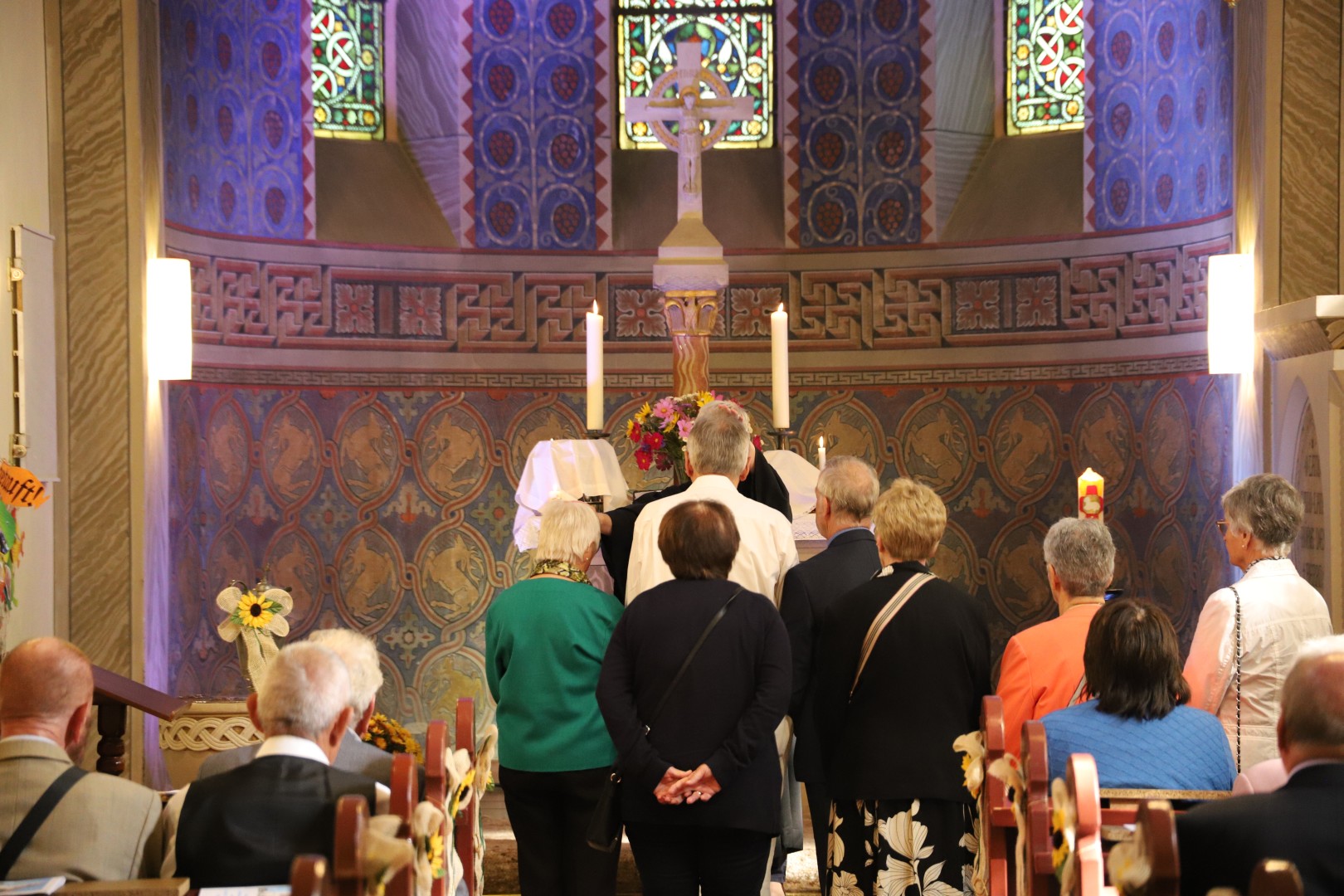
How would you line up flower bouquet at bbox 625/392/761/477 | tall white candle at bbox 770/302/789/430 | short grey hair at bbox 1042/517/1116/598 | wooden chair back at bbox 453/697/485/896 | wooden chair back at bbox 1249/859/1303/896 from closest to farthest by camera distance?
wooden chair back at bbox 1249/859/1303/896, wooden chair back at bbox 453/697/485/896, short grey hair at bbox 1042/517/1116/598, flower bouquet at bbox 625/392/761/477, tall white candle at bbox 770/302/789/430

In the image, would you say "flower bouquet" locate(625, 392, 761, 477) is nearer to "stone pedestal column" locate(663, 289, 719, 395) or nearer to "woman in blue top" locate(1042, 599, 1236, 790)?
"stone pedestal column" locate(663, 289, 719, 395)

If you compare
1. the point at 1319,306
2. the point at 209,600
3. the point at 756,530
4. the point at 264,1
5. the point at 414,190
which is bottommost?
the point at 209,600

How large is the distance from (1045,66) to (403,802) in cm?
677

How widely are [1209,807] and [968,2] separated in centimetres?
686

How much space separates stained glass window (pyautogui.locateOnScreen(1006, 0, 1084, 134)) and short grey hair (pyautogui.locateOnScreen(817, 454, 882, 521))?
485cm

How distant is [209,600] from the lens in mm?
7625

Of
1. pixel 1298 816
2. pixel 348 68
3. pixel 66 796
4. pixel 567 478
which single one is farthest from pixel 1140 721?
pixel 348 68

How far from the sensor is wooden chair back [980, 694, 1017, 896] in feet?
9.95

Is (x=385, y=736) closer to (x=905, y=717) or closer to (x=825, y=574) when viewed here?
(x=825, y=574)

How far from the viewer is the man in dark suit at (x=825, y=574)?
374 cm

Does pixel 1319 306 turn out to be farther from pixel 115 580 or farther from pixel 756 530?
pixel 115 580

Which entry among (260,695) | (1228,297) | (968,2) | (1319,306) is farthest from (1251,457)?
(260,695)

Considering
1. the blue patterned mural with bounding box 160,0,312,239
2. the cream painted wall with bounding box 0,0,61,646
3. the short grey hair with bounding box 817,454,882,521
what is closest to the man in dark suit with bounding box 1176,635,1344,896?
the short grey hair with bounding box 817,454,882,521

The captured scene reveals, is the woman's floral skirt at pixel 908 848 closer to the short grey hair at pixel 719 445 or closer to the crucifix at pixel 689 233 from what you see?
the short grey hair at pixel 719 445
